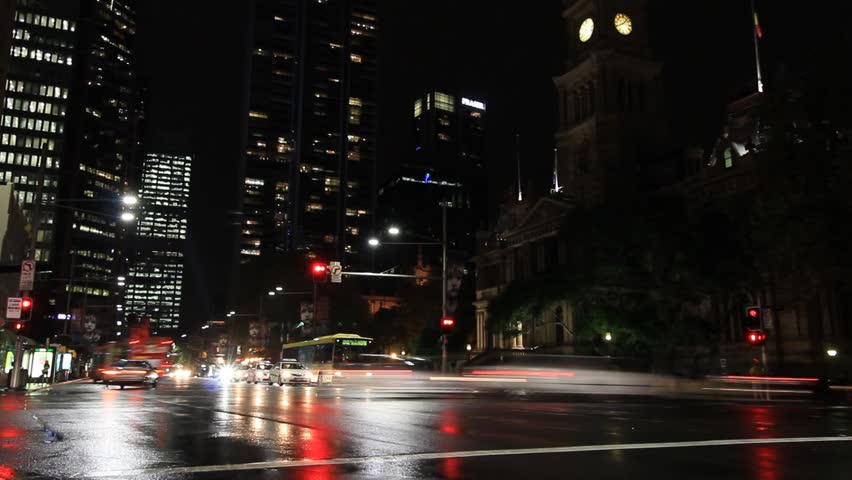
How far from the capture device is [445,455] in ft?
30.7

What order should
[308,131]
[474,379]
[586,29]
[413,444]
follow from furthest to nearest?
[308,131] → [586,29] → [474,379] → [413,444]

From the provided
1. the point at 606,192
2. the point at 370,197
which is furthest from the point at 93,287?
the point at 606,192

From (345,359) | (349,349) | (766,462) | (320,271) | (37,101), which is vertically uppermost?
(37,101)

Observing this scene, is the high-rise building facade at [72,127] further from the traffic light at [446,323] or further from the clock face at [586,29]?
the clock face at [586,29]

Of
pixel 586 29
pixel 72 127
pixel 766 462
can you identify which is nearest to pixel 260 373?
pixel 766 462

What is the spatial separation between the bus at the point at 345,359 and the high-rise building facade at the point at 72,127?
52466 millimetres

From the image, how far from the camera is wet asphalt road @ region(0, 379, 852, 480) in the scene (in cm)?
821

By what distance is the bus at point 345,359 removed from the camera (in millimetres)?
32406

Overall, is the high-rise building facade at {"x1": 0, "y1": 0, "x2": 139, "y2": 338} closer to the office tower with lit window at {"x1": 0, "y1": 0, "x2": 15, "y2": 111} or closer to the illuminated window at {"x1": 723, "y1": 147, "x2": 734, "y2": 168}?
the office tower with lit window at {"x1": 0, "y1": 0, "x2": 15, "y2": 111}

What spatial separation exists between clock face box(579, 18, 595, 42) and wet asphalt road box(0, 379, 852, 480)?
6868cm

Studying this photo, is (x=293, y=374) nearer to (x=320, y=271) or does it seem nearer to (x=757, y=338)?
(x=320, y=271)

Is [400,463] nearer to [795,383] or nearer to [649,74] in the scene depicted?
[795,383]

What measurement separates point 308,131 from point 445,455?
189m

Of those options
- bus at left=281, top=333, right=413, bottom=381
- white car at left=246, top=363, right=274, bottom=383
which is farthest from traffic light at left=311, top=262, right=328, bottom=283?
white car at left=246, top=363, right=274, bottom=383
